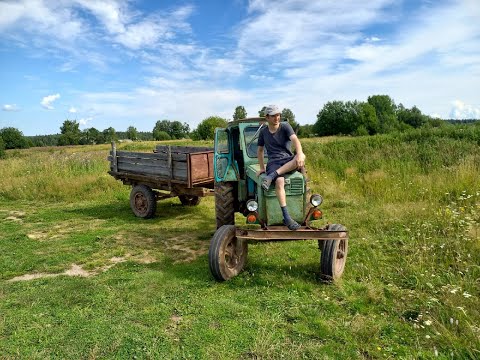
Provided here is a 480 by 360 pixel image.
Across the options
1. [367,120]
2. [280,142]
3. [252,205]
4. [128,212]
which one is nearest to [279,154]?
[280,142]

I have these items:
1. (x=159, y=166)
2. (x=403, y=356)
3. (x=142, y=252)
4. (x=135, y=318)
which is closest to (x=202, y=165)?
(x=159, y=166)

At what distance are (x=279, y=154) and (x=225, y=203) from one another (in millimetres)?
1627

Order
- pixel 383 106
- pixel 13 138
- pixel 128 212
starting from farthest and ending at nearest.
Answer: pixel 13 138
pixel 383 106
pixel 128 212

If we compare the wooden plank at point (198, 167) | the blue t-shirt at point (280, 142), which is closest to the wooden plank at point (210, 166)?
the wooden plank at point (198, 167)

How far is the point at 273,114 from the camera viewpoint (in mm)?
4516

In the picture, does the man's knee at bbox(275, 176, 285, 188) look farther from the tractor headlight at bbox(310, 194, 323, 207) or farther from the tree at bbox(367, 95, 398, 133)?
the tree at bbox(367, 95, 398, 133)

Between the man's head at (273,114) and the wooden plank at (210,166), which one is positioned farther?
the wooden plank at (210,166)

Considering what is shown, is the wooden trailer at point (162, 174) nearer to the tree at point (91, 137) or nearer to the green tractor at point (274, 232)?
the green tractor at point (274, 232)

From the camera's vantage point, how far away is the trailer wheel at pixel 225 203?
5.88 meters

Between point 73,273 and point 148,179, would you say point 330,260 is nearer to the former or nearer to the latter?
point 73,273

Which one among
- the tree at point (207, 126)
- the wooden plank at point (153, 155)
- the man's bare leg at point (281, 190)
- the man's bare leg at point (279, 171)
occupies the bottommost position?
the man's bare leg at point (281, 190)

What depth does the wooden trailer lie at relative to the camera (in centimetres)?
757

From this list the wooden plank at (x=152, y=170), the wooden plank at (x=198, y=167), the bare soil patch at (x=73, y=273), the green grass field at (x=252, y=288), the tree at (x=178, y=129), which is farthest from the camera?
the tree at (x=178, y=129)

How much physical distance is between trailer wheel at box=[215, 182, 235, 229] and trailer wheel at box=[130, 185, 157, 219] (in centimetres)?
294
